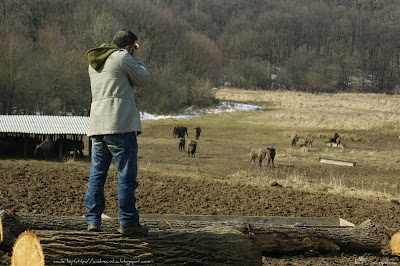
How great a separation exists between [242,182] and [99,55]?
36.0 feet

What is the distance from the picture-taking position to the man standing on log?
5.12 metres

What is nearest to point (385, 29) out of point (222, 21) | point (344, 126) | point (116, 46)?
point (222, 21)

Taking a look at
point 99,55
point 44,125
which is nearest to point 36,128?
point 44,125

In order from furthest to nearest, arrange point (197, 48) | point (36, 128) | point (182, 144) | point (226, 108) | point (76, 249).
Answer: point (197, 48) → point (226, 108) → point (182, 144) → point (36, 128) → point (76, 249)

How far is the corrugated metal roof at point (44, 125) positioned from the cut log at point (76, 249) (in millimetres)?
16744

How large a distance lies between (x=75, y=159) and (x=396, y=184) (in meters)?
13.0

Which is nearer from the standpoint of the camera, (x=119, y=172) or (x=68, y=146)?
(x=119, y=172)

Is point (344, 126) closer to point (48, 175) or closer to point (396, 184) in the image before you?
point (396, 184)

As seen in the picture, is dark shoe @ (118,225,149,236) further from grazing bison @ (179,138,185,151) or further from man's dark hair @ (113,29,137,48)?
grazing bison @ (179,138,185,151)

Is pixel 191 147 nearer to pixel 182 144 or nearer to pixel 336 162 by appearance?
pixel 182 144

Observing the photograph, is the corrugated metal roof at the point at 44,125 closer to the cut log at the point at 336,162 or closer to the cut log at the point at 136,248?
the cut log at the point at 336,162

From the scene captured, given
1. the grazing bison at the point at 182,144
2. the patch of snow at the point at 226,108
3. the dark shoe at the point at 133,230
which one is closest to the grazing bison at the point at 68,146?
the grazing bison at the point at 182,144

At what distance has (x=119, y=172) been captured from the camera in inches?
203

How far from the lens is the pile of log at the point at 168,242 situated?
462cm
